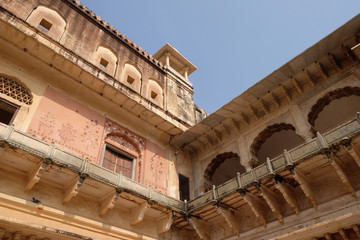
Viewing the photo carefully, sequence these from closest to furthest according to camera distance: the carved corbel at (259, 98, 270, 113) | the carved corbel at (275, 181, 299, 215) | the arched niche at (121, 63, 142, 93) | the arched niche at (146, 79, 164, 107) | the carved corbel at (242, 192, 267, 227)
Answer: the carved corbel at (275, 181, 299, 215) < the carved corbel at (242, 192, 267, 227) < the carved corbel at (259, 98, 270, 113) < the arched niche at (121, 63, 142, 93) < the arched niche at (146, 79, 164, 107)

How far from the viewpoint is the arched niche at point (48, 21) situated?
9.16m

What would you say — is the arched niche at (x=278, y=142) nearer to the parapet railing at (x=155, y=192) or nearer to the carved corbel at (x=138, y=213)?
the parapet railing at (x=155, y=192)

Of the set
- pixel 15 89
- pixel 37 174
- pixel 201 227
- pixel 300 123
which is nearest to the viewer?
pixel 37 174

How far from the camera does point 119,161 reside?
9.12 m

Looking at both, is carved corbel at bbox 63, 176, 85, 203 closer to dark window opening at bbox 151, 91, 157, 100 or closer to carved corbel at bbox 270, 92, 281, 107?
dark window opening at bbox 151, 91, 157, 100

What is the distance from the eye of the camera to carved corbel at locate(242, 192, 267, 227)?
25.0ft

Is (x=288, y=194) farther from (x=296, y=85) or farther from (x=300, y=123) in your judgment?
(x=296, y=85)

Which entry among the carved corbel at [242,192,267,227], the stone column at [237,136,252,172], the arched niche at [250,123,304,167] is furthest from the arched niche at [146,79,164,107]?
the carved corbel at [242,192,267,227]

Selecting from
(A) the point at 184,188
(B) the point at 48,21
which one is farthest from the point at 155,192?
(B) the point at 48,21

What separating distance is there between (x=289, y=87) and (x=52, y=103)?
742 cm

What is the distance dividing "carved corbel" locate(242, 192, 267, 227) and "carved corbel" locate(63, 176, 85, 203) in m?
4.30

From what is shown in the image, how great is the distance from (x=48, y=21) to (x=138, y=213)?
711 centimetres

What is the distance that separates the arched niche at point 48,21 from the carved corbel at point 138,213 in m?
6.15

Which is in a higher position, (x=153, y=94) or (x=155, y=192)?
(x=153, y=94)
